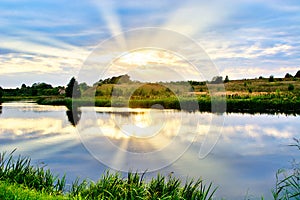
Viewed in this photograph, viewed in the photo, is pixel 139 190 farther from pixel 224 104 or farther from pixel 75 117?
pixel 224 104

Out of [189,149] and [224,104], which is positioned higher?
[224,104]

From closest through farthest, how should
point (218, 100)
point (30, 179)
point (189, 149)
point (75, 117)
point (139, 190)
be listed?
point (139, 190), point (30, 179), point (189, 149), point (75, 117), point (218, 100)

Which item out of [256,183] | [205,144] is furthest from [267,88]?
[256,183]

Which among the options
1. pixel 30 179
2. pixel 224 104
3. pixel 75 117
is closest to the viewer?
pixel 30 179

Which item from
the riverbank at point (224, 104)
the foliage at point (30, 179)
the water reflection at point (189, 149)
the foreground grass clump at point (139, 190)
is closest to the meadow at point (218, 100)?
the riverbank at point (224, 104)

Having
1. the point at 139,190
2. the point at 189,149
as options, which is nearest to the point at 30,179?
the point at 139,190

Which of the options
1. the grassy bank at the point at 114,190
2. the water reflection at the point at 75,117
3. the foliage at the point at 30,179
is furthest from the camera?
the water reflection at the point at 75,117

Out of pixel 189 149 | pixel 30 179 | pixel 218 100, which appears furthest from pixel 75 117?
pixel 30 179

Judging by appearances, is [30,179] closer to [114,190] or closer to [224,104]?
[114,190]

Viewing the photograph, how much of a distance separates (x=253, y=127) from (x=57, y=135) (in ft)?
27.8

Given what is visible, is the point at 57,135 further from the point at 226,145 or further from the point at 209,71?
the point at 209,71

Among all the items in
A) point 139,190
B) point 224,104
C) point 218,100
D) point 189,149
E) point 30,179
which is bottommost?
point 189,149

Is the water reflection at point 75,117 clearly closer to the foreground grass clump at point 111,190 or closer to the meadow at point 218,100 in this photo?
the meadow at point 218,100

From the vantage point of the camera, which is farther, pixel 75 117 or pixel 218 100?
pixel 218 100
